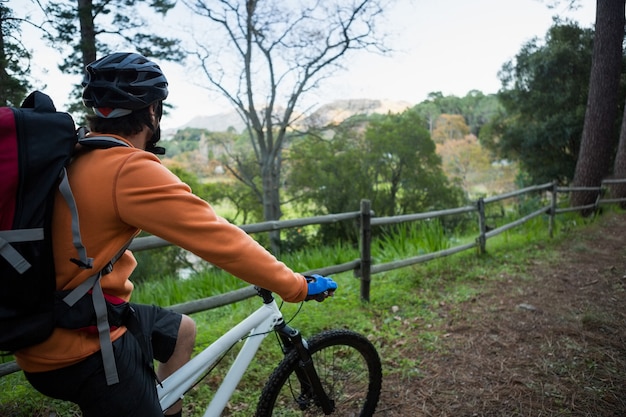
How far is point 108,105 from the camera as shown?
1.30m

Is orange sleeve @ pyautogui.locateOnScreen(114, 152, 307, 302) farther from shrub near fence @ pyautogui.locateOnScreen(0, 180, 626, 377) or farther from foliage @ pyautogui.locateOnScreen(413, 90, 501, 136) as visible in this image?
foliage @ pyautogui.locateOnScreen(413, 90, 501, 136)

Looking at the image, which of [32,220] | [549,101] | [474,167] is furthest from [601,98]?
[474,167]

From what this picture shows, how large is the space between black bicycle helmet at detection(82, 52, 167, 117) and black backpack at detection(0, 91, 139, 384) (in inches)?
7.7

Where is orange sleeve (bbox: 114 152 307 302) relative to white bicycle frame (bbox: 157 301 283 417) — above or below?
above

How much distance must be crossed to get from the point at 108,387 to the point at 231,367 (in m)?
0.59

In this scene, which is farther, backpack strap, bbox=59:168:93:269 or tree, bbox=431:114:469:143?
tree, bbox=431:114:469:143

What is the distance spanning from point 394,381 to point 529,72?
470 inches

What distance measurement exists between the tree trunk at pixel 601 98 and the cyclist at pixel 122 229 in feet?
29.8

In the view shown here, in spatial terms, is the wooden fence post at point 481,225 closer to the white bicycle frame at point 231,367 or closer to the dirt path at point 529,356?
the dirt path at point 529,356

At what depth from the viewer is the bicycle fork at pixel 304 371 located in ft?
5.92

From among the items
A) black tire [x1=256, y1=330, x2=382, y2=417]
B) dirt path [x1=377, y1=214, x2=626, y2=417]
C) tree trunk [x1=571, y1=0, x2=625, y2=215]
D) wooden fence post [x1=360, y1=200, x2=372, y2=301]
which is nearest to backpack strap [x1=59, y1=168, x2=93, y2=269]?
black tire [x1=256, y1=330, x2=382, y2=417]

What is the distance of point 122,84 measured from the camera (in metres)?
1.31

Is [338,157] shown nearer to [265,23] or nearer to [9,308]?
[265,23]

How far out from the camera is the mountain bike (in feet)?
5.41
